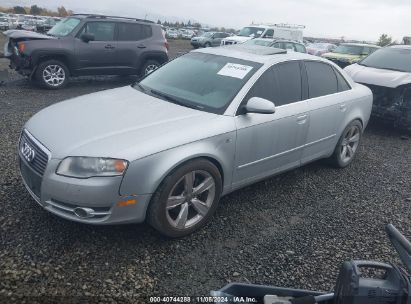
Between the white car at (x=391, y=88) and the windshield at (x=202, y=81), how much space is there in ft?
14.6

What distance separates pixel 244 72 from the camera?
3762 millimetres

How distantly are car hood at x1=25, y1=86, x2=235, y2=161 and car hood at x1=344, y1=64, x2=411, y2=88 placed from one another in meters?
5.10

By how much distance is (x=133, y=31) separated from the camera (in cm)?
972

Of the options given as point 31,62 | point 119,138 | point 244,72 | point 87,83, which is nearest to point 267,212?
point 244,72

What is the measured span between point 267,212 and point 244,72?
4.95ft

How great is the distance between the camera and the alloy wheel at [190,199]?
3.11 m

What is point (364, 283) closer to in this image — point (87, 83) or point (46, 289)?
point (46, 289)

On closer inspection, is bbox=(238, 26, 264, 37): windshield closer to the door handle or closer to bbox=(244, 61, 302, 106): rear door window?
bbox=(244, 61, 302, 106): rear door window

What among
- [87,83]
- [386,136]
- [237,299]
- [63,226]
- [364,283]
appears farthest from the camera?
[87,83]

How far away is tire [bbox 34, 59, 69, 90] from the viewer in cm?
843

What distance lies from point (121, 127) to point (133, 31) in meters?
7.41

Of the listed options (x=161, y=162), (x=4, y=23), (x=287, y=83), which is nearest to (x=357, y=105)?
(x=287, y=83)

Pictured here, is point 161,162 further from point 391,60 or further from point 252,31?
point 252,31

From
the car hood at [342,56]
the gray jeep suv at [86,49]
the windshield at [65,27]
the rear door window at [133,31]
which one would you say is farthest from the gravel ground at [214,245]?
the car hood at [342,56]
